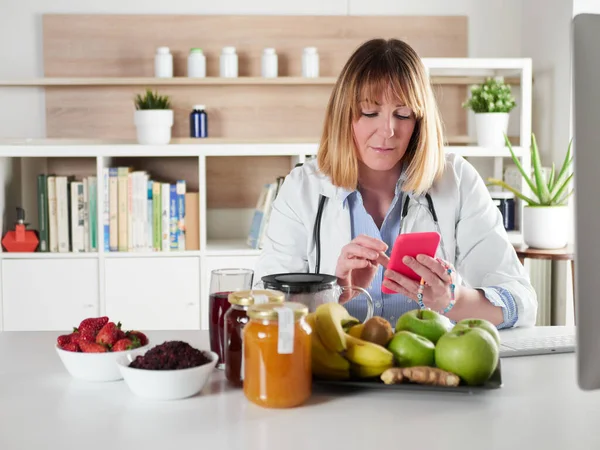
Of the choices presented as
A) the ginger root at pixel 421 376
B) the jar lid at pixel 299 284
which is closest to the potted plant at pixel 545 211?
the jar lid at pixel 299 284

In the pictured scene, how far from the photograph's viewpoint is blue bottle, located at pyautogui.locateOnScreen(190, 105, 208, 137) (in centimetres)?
354

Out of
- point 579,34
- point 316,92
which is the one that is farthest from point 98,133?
point 579,34

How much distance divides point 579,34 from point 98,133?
2.97m

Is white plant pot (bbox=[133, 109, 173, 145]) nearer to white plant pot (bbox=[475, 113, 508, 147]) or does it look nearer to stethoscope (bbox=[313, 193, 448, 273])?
white plant pot (bbox=[475, 113, 508, 147])

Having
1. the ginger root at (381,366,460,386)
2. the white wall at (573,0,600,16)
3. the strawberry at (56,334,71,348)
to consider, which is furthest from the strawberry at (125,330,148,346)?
the white wall at (573,0,600,16)

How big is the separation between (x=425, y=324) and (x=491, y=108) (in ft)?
7.35

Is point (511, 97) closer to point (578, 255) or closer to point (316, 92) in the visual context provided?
point (316, 92)

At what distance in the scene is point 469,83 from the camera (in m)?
3.72

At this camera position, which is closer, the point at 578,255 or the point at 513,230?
the point at 578,255

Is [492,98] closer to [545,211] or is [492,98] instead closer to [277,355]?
[545,211]

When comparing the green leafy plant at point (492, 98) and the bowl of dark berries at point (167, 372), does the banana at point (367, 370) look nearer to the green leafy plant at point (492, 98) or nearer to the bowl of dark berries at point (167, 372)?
the bowl of dark berries at point (167, 372)

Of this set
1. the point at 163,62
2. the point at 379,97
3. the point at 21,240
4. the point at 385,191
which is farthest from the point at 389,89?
the point at 21,240

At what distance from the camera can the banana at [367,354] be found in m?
1.30

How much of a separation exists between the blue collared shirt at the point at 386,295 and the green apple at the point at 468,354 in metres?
0.52
